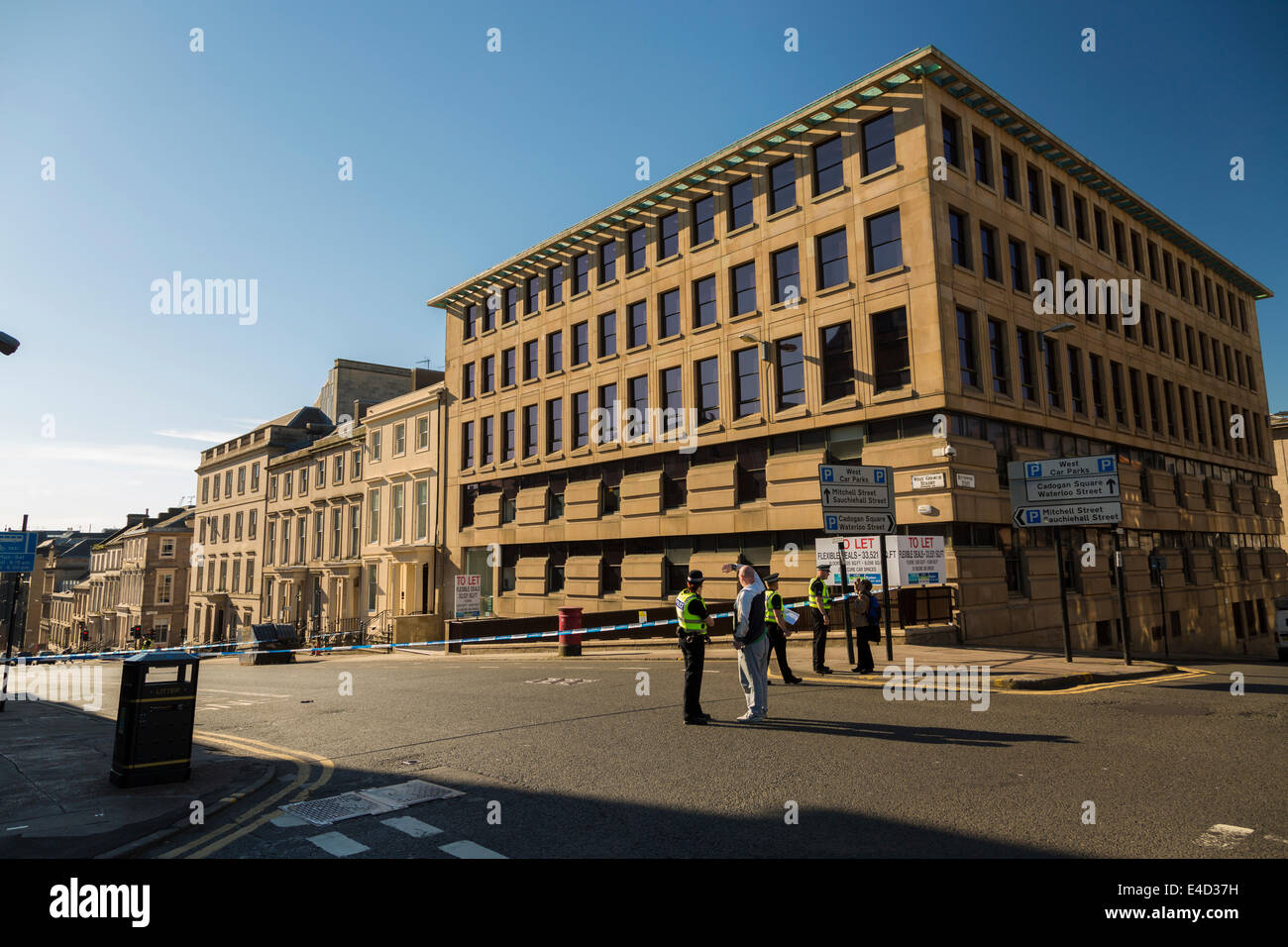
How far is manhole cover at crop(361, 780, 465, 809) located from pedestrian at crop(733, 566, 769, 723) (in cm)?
399

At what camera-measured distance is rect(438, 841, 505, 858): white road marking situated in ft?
16.6

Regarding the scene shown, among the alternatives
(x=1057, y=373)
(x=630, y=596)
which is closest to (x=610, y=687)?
(x=630, y=596)

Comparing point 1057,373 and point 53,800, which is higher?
point 1057,373

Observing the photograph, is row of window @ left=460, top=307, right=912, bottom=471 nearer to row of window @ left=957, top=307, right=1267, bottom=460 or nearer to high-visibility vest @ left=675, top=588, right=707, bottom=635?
row of window @ left=957, top=307, right=1267, bottom=460

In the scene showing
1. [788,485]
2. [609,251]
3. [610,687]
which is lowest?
[610,687]

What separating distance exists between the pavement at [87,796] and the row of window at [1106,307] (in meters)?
21.3

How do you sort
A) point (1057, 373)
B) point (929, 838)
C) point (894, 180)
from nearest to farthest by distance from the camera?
1. point (929, 838)
2. point (894, 180)
3. point (1057, 373)

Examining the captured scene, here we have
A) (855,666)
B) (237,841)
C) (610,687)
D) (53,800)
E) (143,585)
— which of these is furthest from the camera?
(143,585)

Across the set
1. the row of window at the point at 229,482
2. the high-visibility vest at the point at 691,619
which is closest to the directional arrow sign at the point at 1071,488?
the high-visibility vest at the point at 691,619

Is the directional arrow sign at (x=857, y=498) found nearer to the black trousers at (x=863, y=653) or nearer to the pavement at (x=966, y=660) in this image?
the black trousers at (x=863, y=653)

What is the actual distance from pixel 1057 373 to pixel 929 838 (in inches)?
948

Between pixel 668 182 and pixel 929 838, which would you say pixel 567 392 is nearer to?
pixel 668 182

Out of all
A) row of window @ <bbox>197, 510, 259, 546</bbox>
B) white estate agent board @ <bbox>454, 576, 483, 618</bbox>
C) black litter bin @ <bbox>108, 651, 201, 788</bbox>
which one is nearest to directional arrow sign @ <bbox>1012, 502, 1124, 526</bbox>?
black litter bin @ <bbox>108, 651, 201, 788</bbox>
